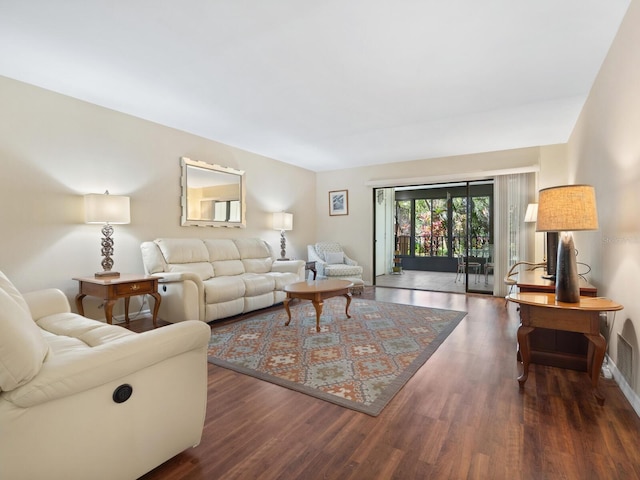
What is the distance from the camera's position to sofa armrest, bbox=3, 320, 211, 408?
3.44ft

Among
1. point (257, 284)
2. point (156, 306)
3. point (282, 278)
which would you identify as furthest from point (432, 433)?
point (282, 278)

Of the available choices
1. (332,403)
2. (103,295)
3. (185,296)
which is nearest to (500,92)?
(332,403)

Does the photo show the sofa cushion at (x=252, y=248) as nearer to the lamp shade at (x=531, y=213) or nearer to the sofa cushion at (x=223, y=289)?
the sofa cushion at (x=223, y=289)

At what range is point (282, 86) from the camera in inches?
123

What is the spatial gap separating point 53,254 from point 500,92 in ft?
15.8

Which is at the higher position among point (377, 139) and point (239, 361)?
point (377, 139)

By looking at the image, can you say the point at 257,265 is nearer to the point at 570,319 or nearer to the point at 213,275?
the point at 213,275

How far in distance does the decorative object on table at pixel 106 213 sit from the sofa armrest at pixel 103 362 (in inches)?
96.5

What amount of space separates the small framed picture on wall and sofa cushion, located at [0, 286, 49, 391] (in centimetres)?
609

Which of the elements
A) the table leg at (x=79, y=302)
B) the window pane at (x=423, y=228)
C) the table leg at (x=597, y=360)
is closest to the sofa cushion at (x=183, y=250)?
the table leg at (x=79, y=302)

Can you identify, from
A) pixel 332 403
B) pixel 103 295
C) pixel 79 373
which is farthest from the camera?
pixel 103 295

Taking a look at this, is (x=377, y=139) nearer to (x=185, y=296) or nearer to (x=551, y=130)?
(x=551, y=130)

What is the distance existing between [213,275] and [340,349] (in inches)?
84.9

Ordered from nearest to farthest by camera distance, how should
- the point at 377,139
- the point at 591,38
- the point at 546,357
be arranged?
the point at 591,38 → the point at 546,357 → the point at 377,139
